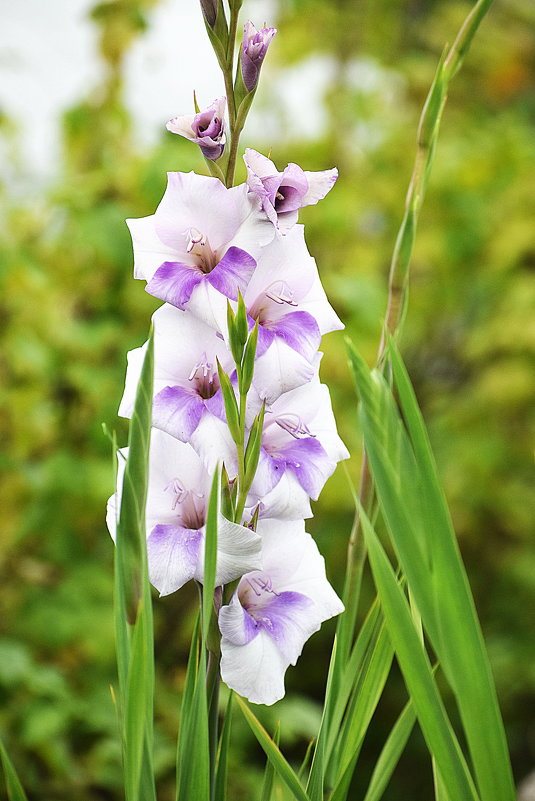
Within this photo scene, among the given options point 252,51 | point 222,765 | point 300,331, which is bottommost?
point 222,765

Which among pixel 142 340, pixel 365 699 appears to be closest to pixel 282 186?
pixel 365 699

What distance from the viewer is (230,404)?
330 mm

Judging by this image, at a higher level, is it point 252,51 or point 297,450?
point 252,51

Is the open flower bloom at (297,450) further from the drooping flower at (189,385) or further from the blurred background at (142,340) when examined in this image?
the blurred background at (142,340)

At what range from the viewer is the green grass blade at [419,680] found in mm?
350

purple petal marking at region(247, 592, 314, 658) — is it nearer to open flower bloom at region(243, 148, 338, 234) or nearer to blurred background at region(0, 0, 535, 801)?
open flower bloom at region(243, 148, 338, 234)

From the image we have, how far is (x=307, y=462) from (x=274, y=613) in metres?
0.08

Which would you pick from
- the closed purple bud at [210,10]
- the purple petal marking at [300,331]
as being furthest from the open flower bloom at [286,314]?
the closed purple bud at [210,10]

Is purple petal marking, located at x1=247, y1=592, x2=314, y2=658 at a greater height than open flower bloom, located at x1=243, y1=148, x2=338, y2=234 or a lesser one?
lesser

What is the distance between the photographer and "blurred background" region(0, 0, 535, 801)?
1246 millimetres

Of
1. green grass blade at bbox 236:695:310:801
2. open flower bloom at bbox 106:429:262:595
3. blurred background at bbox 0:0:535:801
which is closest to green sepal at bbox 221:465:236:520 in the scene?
open flower bloom at bbox 106:429:262:595

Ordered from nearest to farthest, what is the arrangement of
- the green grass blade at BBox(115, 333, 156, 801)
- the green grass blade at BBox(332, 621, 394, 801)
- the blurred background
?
the green grass blade at BBox(115, 333, 156, 801), the green grass blade at BBox(332, 621, 394, 801), the blurred background

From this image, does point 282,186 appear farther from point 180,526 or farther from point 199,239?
point 180,526

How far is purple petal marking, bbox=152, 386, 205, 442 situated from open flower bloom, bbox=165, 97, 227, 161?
11 cm
